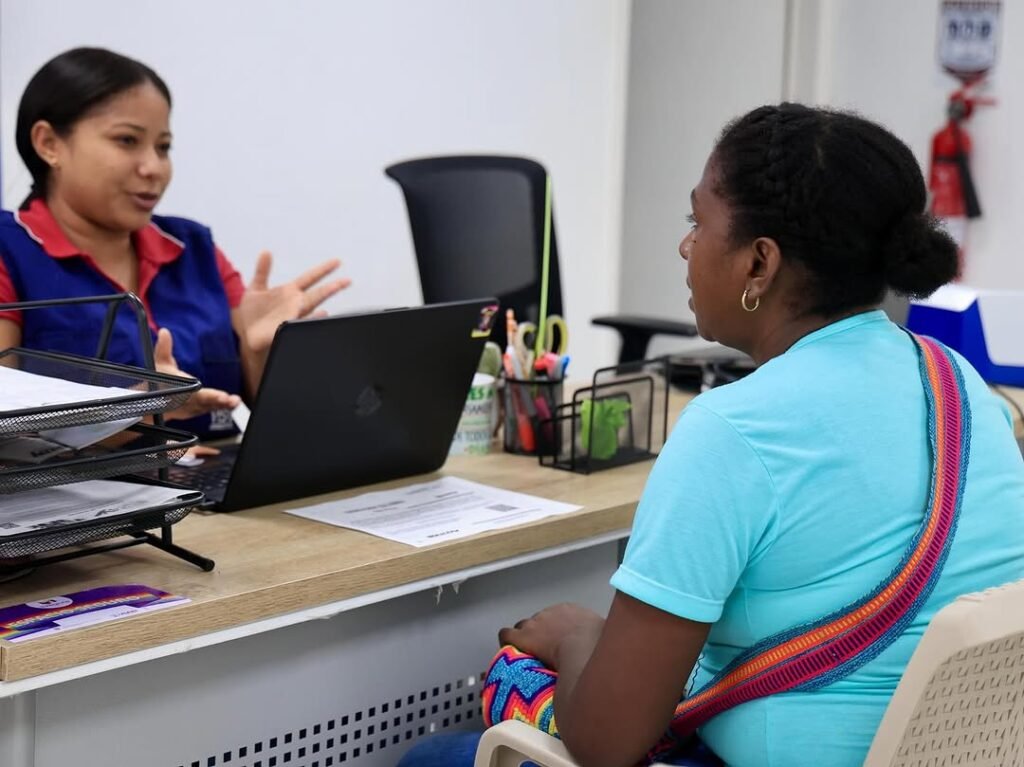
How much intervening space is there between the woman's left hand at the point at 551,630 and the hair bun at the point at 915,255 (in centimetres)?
46

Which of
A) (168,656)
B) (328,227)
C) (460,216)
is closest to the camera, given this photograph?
(168,656)

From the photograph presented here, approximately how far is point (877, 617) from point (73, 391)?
76 centimetres

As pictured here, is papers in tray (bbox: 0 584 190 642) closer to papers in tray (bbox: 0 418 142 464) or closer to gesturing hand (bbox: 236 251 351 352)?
papers in tray (bbox: 0 418 142 464)

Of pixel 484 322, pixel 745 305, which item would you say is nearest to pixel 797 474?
pixel 745 305

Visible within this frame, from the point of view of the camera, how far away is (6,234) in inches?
79.1

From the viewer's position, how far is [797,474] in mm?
1050

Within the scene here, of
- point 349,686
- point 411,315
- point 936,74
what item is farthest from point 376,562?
point 936,74

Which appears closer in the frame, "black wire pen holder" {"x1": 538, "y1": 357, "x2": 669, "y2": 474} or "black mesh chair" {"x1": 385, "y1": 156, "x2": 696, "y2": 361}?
"black wire pen holder" {"x1": 538, "y1": 357, "x2": 669, "y2": 474}

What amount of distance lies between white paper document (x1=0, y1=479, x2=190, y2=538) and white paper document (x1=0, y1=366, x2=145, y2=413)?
0.09 m

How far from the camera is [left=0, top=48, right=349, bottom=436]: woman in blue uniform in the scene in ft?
6.58

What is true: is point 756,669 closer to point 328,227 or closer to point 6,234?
point 6,234

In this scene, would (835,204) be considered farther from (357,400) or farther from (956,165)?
(956,165)

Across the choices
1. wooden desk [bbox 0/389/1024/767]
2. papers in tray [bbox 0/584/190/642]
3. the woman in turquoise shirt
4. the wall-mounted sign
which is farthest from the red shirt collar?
the wall-mounted sign

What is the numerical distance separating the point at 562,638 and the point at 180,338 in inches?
41.6
